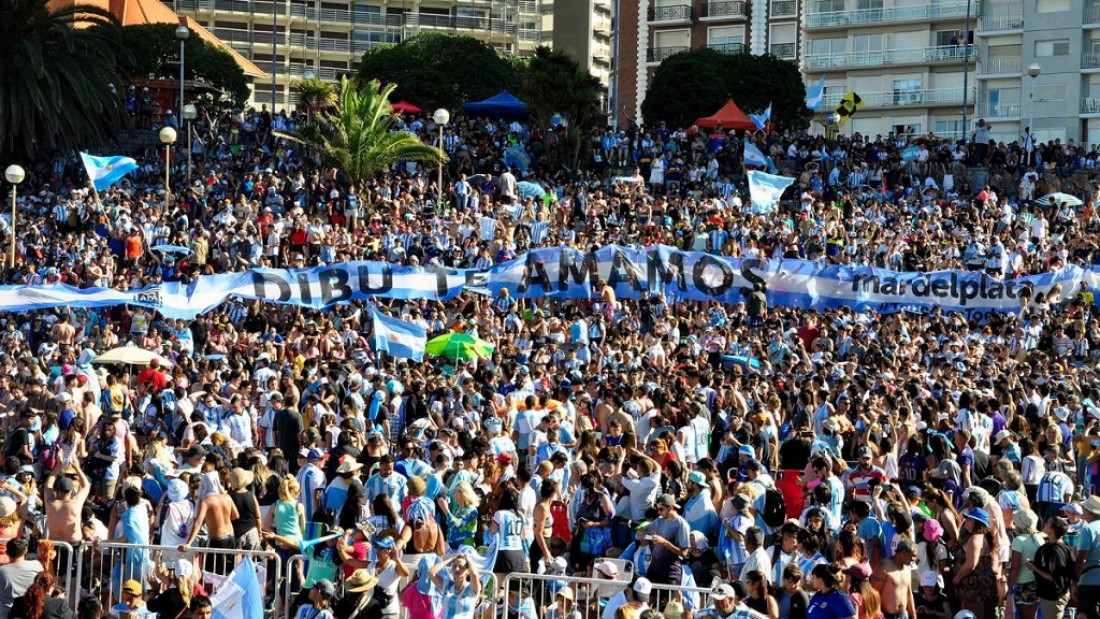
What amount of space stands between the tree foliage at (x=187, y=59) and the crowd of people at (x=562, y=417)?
3011 centimetres

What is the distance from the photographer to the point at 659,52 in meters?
79.7

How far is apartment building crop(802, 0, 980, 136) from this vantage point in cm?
7300

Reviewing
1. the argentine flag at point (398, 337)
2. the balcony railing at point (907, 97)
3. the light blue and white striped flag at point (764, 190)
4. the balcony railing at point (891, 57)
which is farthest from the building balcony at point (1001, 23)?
the argentine flag at point (398, 337)

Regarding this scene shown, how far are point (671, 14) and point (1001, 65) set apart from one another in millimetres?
15409

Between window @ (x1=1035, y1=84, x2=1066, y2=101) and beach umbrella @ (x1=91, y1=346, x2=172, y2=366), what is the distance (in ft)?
182

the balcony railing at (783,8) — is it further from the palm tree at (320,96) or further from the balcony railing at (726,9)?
the palm tree at (320,96)

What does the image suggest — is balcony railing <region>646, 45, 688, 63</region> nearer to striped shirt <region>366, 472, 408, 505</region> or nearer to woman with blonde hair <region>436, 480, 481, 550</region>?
striped shirt <region>366, 472, 408, 505</region>

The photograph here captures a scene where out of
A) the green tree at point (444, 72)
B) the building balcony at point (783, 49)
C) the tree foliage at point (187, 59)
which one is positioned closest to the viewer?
the tree foliage at point (187, 59)

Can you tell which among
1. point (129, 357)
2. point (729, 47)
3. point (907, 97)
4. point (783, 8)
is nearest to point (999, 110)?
point (907, 97)

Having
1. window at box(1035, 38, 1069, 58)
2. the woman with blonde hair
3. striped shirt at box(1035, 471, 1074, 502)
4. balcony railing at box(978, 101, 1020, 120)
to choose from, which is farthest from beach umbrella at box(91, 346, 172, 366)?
balcony railing at box(978, 101, 1020, 120)

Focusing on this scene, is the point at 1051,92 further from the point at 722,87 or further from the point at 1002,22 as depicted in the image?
the point at 722,87

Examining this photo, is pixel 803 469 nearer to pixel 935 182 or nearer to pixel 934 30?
pixel 935 182

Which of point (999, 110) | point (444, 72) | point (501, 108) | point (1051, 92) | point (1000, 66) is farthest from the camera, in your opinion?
point (444, 72)

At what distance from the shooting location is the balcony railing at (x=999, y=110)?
72438 mm
